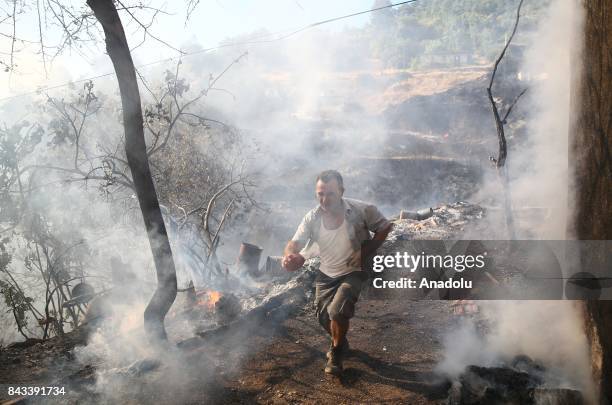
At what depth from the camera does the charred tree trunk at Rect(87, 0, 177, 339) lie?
12.4 ft

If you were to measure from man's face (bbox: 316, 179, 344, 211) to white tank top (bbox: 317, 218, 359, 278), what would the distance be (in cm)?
17

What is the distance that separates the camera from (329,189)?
3.67 m

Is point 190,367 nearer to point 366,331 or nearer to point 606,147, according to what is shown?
point 366,331

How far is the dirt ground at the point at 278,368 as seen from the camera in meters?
3.47

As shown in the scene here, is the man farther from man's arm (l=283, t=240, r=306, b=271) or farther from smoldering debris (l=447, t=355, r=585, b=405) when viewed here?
smoldering debris (l=447, t=355, r=585, b=405)

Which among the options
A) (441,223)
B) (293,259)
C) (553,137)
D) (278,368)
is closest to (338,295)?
(293,259)

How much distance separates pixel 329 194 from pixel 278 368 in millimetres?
1783

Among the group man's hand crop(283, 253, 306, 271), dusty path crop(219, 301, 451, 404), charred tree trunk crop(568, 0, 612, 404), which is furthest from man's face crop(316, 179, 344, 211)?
charred tree trunk crop(568, 0, 612, 404)

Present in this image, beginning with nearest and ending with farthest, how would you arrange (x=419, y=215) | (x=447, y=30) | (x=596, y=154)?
1. (x=596, y=154)
2. (x=419, y=215)
3. (x=447, y=30)

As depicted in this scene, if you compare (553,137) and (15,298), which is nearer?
(15,298)

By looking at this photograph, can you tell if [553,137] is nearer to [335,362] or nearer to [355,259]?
[355,259]

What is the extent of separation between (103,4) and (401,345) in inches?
173

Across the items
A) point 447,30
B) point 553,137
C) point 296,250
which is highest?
point 447,30

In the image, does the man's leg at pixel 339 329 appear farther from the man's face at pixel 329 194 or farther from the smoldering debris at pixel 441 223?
the smoldering debris at pixel 441 223
